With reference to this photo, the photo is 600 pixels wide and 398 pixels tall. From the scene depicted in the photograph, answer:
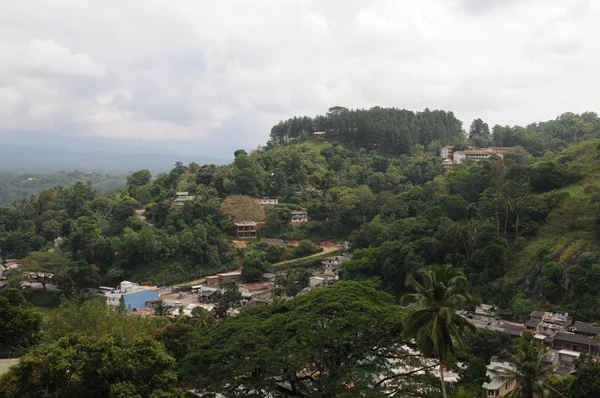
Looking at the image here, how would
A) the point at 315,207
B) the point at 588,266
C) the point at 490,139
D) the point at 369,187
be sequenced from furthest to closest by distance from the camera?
the point at 490,139 < the point at 369,187 < the point at 315,207 < the point at 588,266

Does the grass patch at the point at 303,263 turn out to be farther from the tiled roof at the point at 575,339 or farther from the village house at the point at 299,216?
the tiled roof at the point at 575,339

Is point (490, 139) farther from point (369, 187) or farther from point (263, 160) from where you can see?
point (263, 160)

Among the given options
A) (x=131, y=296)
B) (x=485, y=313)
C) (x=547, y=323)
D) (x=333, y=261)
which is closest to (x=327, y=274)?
(x=333, y=261)

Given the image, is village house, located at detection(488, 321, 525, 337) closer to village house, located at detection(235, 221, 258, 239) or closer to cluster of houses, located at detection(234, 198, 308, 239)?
cluster of houses, located at detection(234, 198, 308, 239)

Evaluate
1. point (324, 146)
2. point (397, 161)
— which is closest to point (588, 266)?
point (397, 161)

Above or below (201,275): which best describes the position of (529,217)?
above

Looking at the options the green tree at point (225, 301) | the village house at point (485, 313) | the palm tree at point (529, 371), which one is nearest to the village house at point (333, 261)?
the green tree at point (225, 301)

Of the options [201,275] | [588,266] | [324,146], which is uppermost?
[324,146]
